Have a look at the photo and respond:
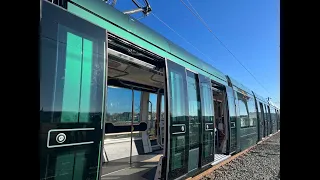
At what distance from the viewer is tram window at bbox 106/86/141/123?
22.9 ft

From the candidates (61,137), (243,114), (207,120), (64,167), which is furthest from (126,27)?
(243,114)

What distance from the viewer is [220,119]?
11.6 meters

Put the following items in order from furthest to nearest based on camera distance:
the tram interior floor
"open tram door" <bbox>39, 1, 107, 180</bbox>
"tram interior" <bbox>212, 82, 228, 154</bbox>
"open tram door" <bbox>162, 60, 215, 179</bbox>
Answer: "tram interior" <bbox>212, 82, 228, 154</bbox> < the tram interior floor < "open tram door" <bbox>162, 60, 215, 179</bbox> < "open tram door" <bbox>39, 1, 107, 180</bbox>

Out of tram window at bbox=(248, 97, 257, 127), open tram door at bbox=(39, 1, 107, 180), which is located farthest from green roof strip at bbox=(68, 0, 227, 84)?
tram window at bbox=(248, 97, 257, 127)


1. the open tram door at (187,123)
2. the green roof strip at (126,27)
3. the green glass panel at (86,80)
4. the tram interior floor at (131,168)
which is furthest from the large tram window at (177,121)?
the green glass panel at (86,80)

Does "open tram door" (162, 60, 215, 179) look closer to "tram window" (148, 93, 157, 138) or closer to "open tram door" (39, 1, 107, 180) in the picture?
"open tram door" (39, 1, 107, 180)

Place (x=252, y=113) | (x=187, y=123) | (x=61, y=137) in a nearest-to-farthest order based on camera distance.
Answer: (x=61, y=137) → (x=187, y=123) → (x=252, y=113)

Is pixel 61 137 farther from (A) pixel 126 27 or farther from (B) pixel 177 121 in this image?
(B) pixel 177 121

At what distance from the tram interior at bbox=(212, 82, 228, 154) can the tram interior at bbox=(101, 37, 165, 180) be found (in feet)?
6.87

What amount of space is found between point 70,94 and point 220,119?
9.78 metres

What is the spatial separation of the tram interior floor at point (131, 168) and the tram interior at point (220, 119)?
8.77ft
